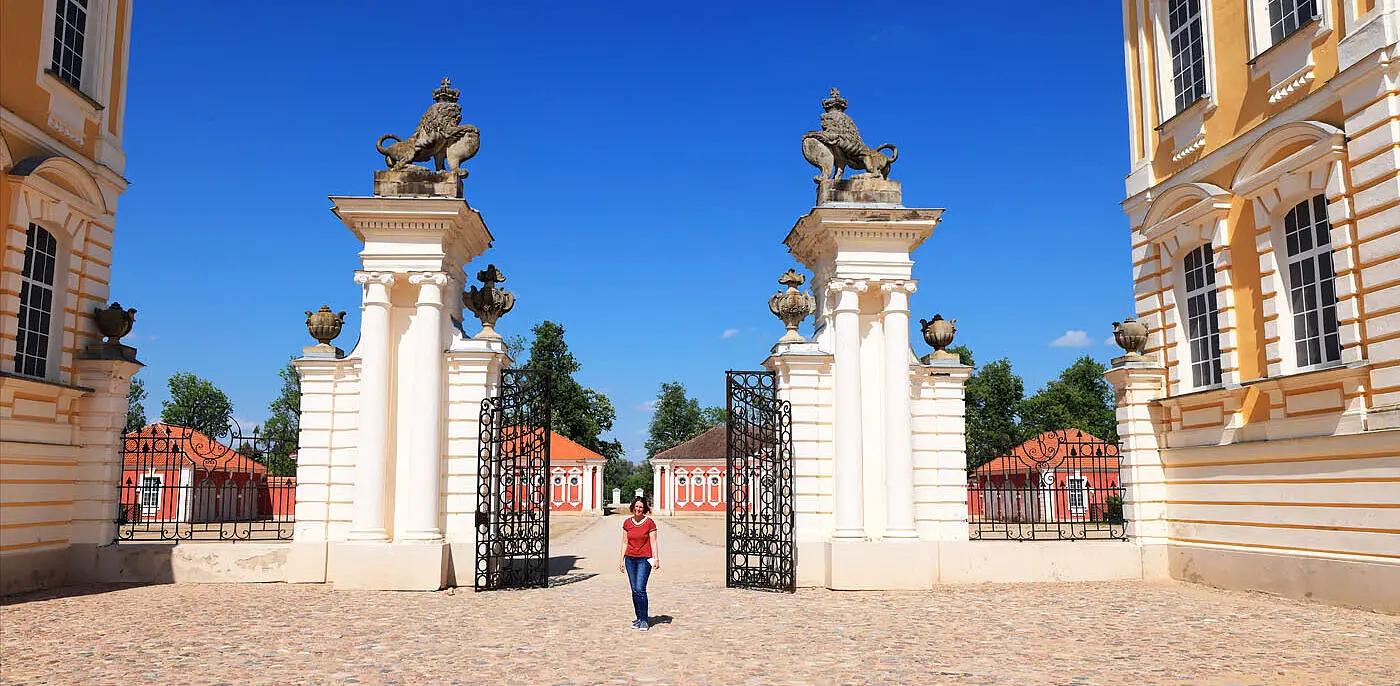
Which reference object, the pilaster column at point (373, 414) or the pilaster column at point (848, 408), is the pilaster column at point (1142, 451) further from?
the pilaster column at point (373, 414)

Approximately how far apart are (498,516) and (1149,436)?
10.2 m

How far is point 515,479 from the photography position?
14336 millimetres

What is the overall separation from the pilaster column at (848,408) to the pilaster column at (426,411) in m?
5.72

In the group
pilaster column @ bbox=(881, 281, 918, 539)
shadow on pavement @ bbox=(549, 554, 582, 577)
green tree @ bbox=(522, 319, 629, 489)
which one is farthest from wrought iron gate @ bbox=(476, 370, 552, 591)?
green tree @ bbox=(522, 319, 629, 489)

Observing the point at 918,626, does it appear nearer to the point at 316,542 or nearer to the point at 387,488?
the point at 387,488

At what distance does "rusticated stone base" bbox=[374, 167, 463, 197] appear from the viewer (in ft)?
46.5

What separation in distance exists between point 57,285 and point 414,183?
17.8 ft

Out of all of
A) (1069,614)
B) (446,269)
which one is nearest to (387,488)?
(446,269)

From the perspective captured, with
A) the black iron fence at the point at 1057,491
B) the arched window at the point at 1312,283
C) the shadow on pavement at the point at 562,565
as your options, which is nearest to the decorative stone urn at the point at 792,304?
the black iron fence at the point at 1057,491

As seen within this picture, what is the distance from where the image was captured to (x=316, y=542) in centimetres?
1398

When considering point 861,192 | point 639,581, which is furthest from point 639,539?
point 861,192

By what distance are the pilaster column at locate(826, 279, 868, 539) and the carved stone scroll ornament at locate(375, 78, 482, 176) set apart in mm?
5855

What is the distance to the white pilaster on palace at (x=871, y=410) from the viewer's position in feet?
46.0

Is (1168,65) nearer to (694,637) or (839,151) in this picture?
(839,151)
